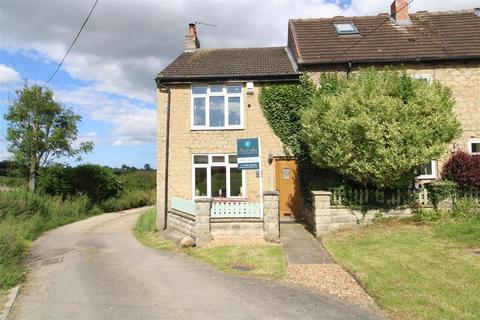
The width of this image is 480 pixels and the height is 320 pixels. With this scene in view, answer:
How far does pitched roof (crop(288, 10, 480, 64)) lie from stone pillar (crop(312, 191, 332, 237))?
245 inches

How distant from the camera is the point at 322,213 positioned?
1155 centimetres

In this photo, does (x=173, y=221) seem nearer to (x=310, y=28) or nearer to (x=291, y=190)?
(x=291, y=190)

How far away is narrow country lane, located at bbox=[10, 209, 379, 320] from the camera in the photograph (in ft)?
20.0

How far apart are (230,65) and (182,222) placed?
7.19 meters

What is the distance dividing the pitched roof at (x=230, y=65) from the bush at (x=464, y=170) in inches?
252

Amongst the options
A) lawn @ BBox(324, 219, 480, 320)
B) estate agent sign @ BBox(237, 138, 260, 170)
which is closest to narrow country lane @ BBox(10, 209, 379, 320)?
lawn @ BBox(324, 219, 480, 320)

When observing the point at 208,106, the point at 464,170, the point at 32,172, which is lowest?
the point at 464,170

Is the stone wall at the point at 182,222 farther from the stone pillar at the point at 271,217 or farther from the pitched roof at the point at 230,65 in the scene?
the pitched roof at the point at 230,65

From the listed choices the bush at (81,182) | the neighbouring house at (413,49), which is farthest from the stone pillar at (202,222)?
the bush at (81,182)

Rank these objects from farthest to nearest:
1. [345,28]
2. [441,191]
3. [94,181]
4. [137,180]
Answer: [137,180], [94,181], [345,28], [441,191]

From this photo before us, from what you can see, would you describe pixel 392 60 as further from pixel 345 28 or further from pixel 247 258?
pixel 247 258

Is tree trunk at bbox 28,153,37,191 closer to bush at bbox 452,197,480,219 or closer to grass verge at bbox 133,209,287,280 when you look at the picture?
grass verge at bbox 133,209,287,280

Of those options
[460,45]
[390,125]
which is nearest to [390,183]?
[390,125]

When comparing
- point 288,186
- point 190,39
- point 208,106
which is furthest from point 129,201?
point 288,186
